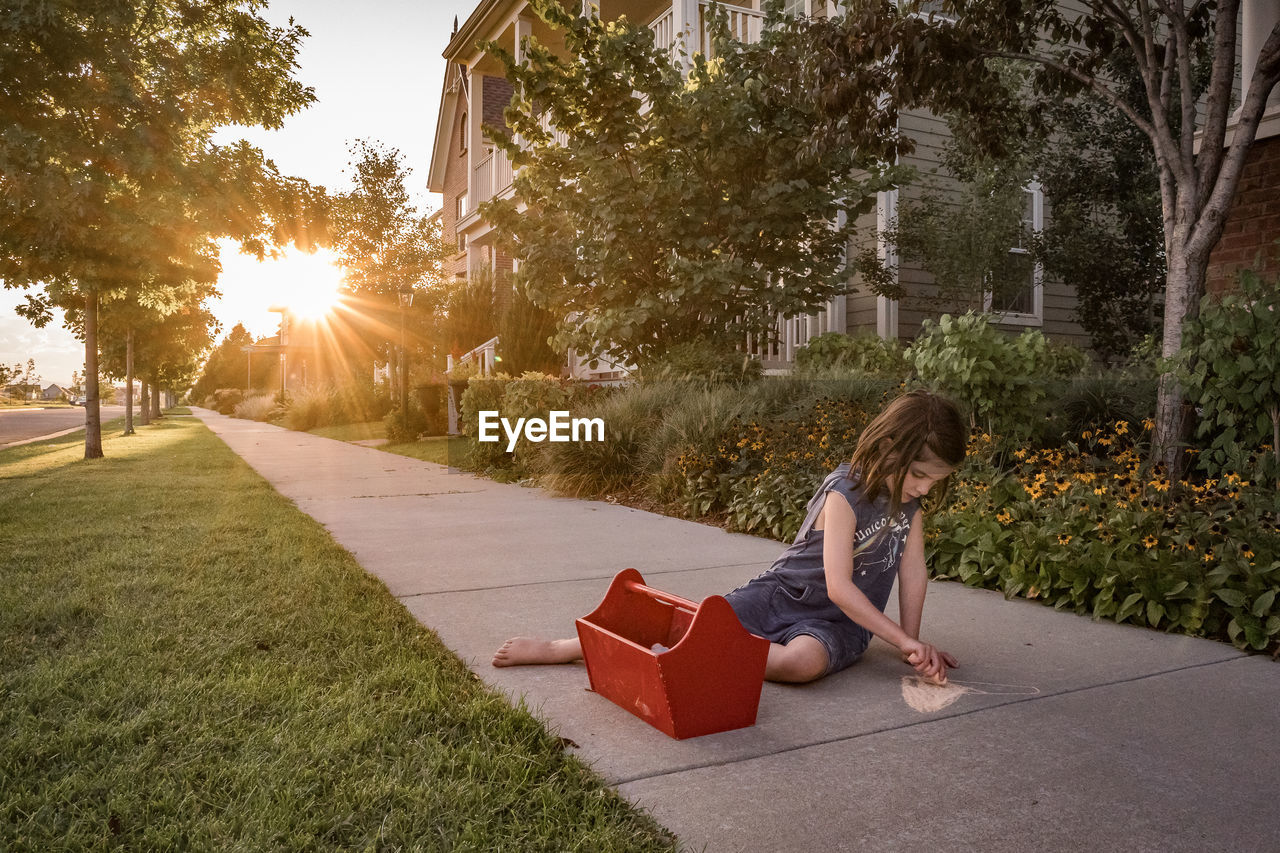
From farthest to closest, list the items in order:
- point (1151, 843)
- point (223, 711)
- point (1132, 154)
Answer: point (1132, 154), point (223, 711), point (1151, 843)

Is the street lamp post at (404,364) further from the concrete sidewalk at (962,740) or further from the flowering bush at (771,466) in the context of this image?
the concrete sidewalk at (962,740)

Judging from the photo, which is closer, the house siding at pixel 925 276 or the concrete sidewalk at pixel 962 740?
the concrete sidewalk at pixel 962 740

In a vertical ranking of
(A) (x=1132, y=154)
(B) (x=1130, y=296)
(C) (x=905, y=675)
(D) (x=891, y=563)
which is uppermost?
(A) (x=1132, y=154)

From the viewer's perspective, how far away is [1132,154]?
11.7m

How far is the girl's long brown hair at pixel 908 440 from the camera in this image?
9.48 feet

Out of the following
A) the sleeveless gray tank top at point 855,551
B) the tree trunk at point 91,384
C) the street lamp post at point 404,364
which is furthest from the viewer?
the street lamp post at point 404,364

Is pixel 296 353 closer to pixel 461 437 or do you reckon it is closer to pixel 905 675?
pixel 461 437

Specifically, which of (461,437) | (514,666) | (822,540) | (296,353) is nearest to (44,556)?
(514,666)

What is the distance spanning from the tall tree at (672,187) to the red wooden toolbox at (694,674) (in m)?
6.69

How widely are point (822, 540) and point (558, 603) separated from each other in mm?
1541

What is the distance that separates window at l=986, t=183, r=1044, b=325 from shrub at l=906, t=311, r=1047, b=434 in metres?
5.94

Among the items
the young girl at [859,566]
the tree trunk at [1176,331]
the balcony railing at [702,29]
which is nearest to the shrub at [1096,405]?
the tree trunk at [1176,331]

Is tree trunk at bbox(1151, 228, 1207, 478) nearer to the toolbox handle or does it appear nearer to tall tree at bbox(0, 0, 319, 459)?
the toolbox handle

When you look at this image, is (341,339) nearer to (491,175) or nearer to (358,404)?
(358,404)
